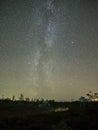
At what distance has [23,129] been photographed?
33312 millimetres

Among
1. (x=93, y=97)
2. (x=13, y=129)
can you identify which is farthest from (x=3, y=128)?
(x=93, y=97)

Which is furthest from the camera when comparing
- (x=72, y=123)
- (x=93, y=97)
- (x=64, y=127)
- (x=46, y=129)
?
(x=93, y=97)

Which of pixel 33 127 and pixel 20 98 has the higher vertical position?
pixel 20 98

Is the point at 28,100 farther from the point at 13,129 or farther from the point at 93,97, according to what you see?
the point at 13,129

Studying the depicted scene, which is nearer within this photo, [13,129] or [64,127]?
[64,127]

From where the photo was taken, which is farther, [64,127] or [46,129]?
[46,129]

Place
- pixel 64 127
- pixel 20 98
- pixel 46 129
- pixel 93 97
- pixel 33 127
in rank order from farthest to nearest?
pixel 20 98 < pixel 93 97 < pixel 33 127 < pixel 46 129 < pixel 64 127

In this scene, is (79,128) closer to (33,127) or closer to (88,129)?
(88,129)

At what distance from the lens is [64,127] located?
29.3 m

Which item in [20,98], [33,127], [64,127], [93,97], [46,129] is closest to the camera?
[64,127]

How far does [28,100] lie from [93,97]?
42803 millimetres

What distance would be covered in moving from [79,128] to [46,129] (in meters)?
4.52

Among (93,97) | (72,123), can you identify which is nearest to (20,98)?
(93,97)

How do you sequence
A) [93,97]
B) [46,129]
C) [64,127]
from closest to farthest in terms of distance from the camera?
[64,127]
[46,129]
[93,97]
